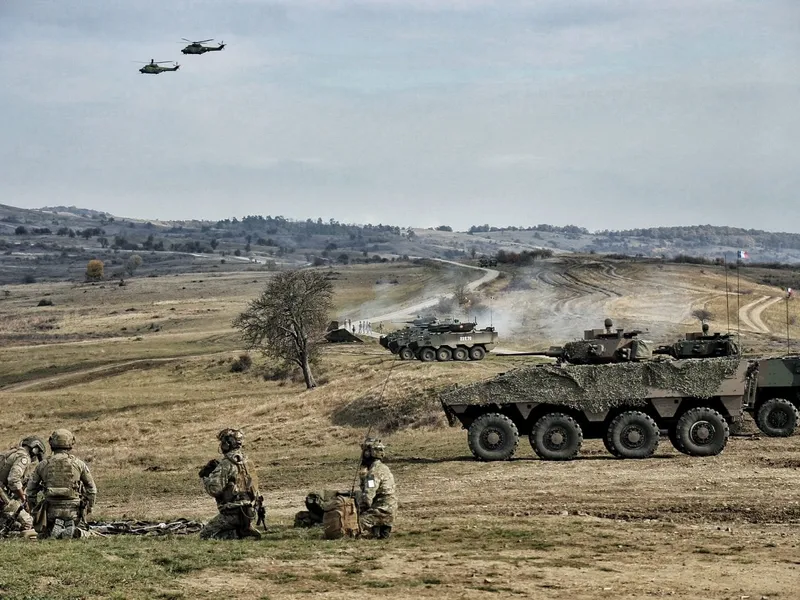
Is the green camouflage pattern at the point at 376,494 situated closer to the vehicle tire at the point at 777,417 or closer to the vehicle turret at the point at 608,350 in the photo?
the vehicle turret at the point at 608,350

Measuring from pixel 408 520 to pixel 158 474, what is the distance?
13.9 meters

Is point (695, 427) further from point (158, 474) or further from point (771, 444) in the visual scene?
point (158, 474)

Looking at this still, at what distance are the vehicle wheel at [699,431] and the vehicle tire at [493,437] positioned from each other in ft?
12.0

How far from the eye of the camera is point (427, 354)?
52.1 m

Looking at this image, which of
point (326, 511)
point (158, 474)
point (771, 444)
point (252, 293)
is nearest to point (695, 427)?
point (771, 444)

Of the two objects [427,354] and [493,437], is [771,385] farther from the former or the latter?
[427,354]

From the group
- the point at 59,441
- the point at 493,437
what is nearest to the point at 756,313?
the point at 493,437

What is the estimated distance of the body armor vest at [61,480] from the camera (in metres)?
17.5

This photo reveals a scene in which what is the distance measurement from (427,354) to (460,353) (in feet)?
4.74

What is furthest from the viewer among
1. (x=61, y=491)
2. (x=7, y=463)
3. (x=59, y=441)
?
(x=7, y=463)

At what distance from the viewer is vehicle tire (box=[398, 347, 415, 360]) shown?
172 ft

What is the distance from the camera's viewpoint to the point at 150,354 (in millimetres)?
80250

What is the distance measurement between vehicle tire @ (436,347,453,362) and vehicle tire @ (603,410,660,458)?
84.7ft

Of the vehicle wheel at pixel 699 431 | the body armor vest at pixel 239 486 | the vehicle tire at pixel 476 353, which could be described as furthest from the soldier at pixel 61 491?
the vehicle tire at pixel 476 353
